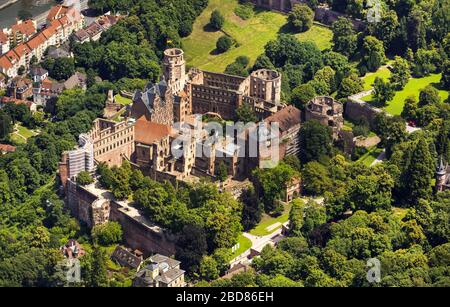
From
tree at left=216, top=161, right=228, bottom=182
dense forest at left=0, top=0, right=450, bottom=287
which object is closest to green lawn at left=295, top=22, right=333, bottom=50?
dense forest at left=0, top=0, right=450, bottom=287

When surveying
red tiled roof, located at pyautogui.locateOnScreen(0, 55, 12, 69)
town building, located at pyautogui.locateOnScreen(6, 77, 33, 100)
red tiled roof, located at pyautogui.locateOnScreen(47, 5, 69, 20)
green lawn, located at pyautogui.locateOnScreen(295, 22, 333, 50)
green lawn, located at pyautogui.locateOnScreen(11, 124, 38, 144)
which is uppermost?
red tiled roof, located at pyautogui.locateOnScreen(47, 5, 69, 20)

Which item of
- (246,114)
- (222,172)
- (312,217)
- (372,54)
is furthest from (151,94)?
(372,54)

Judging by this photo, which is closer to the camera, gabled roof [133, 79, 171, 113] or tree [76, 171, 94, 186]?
tree [76, 171, 94, 186]

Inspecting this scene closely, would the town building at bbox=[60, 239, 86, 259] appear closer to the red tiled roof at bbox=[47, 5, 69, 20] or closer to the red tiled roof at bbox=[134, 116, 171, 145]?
the red tiled roof at bbox=[134, 116, 171, 145]

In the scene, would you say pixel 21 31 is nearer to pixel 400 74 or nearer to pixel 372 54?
pixel 372 54

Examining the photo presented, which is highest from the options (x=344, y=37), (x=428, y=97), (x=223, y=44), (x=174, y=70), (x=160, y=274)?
(x=174, y=70)

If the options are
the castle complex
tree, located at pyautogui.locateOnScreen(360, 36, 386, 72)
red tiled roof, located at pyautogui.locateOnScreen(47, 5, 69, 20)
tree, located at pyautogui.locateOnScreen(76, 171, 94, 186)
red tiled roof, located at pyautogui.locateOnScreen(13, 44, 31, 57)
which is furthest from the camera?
red tiled roof, located at pyautogui.locateOnScreen(47, 5, 69, 20)

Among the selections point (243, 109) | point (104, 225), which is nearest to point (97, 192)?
point (104, 225)

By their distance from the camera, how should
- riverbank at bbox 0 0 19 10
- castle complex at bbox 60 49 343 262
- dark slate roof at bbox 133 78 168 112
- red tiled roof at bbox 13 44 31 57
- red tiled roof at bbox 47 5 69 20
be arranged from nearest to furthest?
castle complex at bbox 60 49 343 262
dark slate roof at bbox 133 78 168 112
red tiled roof at bbox 13 44 31 57
red tiled roof at bbox 47 5 69 20
riverbank at bbox 0 0 19 10
